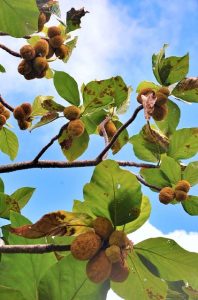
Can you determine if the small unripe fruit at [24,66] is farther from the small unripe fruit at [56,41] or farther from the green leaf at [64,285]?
the green leaf at [64,285]

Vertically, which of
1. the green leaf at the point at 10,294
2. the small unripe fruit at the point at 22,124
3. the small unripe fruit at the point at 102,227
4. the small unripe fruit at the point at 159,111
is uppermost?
the small unripe fruit at the point at 22,124

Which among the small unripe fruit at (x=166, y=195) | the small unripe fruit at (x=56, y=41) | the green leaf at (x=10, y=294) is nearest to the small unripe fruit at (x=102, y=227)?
the green leaf at (x=10, y=294)

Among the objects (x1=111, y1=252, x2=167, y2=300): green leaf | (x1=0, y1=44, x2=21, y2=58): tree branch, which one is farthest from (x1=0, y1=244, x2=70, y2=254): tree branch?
(x1=0, y1=44, x2=21, y2=58): tree branch

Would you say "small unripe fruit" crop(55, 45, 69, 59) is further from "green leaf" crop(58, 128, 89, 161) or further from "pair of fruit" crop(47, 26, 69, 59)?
"green leaf" crop(58, 128, 89, 161)

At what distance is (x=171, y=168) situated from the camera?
220 centimetres

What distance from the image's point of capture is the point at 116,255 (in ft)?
4.33

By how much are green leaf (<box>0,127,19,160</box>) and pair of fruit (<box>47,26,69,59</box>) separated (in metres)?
0.50

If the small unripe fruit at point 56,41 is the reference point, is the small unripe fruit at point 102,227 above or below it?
below

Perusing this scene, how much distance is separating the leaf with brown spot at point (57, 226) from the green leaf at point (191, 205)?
0.90 metres

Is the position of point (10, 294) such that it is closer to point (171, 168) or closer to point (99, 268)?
point (99, 268)

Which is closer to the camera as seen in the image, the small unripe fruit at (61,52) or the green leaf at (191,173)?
the green leaf at (191,173)

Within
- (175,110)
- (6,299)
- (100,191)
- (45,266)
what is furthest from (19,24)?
(6,299)

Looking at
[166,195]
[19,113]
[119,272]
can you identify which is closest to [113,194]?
[119,272]

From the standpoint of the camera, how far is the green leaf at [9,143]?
2973 millimetres
